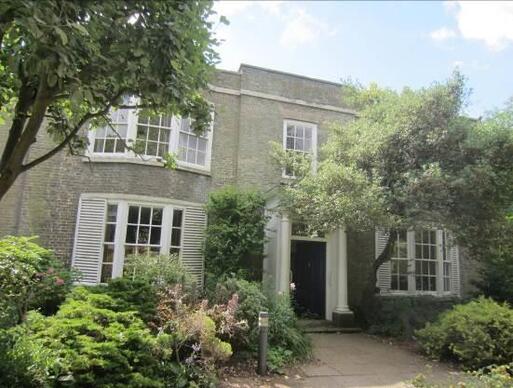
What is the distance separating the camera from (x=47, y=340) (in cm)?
586

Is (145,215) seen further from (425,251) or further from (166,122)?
(425,251)

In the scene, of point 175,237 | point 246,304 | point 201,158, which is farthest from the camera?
point 201,158

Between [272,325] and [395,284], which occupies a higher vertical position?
[395,284]

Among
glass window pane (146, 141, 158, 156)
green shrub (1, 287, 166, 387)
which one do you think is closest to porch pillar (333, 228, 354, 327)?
glass window pane (146, 141, 158, 156)

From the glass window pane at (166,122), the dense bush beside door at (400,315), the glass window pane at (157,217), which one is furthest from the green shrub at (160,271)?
the dense bush beside door at (400,315)

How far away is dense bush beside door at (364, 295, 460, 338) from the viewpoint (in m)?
11.5

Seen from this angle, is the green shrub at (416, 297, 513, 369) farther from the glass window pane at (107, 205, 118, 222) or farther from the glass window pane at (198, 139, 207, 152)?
the glass window pane at (107, 205, 118, 222)

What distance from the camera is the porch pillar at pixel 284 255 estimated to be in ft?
39.6

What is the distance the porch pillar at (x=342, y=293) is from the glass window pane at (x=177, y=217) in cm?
468

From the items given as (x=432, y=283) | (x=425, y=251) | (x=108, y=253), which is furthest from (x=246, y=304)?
(x=432, y=283)

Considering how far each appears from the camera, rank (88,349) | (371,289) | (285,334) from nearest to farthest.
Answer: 1. (88,349)
2. (285,334)
3. (371,289)

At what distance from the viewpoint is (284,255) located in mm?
12258

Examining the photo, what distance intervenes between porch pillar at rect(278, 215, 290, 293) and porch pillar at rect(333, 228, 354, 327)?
159 cm

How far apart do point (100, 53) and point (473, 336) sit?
8.44 metres
